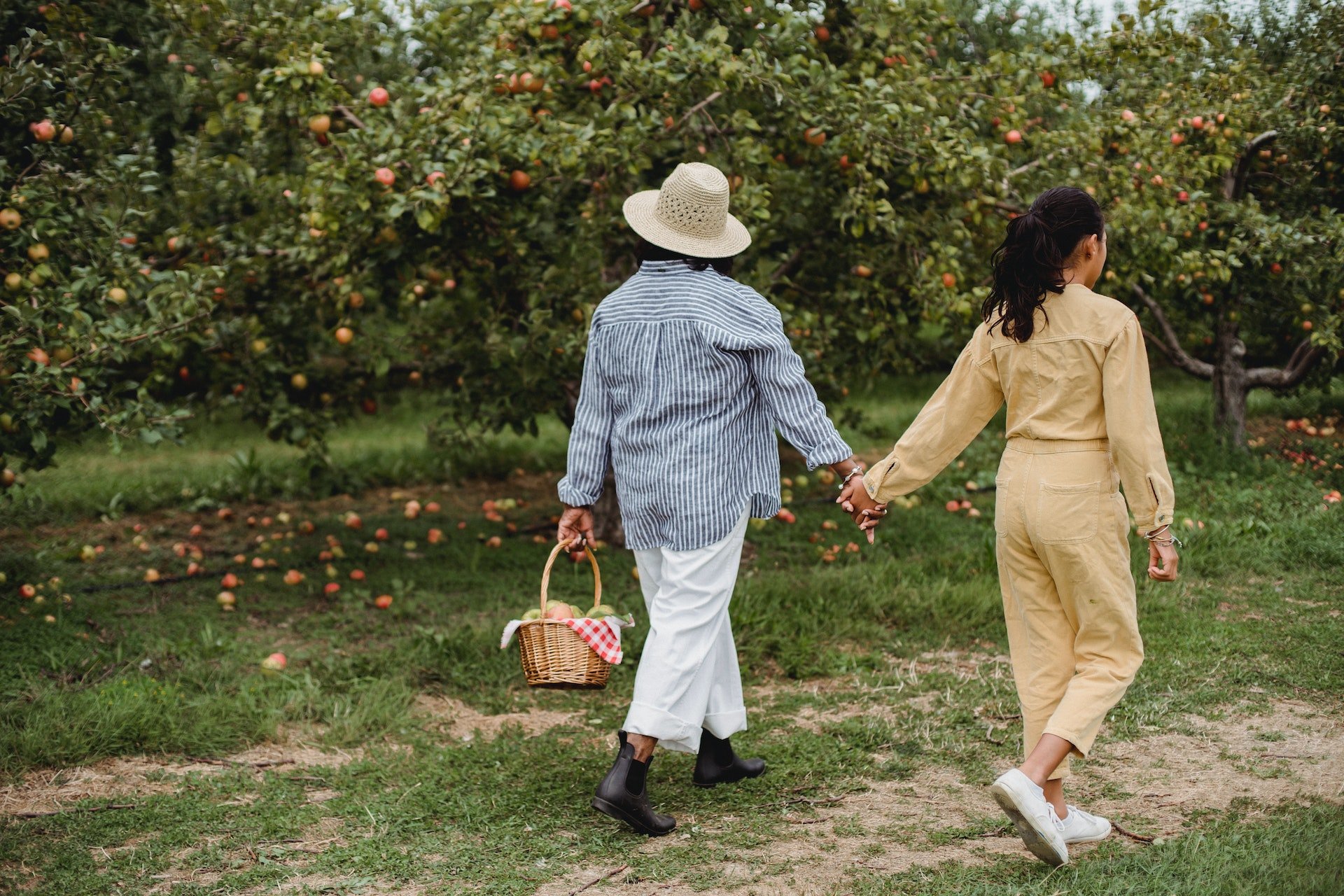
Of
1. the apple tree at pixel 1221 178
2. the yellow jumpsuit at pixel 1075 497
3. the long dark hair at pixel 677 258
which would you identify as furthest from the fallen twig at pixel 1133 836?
the apple tree at pixel 1221 178

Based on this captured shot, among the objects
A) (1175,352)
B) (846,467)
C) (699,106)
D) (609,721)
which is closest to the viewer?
(846,467)

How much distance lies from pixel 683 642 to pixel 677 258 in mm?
1094

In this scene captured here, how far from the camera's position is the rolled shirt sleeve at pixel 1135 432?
288 centimetres

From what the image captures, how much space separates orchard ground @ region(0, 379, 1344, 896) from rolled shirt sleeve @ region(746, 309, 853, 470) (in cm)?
104

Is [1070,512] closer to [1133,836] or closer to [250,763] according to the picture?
[1133,836]

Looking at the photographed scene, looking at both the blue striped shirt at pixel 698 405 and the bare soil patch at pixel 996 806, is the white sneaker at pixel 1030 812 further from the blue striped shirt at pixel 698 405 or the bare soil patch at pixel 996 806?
the blue striped shirt at pixel 698 405

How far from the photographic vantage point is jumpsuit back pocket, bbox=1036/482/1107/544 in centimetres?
294

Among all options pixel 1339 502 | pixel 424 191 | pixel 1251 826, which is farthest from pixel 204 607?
pixel 1339 502

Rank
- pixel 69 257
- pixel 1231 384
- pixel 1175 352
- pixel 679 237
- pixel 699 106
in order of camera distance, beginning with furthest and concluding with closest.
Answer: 1. pixel 1175 352
2. pixel 1231 384
3. pixel 699 106
4. pixel 69 257
5. pixel 679 237

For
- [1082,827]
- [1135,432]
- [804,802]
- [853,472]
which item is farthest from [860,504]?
[1082,827]

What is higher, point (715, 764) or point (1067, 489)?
point (1067, 489)

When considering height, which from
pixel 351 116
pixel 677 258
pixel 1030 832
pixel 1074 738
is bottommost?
pixel 1030 832

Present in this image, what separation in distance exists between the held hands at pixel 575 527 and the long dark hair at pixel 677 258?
0.77m

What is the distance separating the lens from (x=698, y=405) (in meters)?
3.38
